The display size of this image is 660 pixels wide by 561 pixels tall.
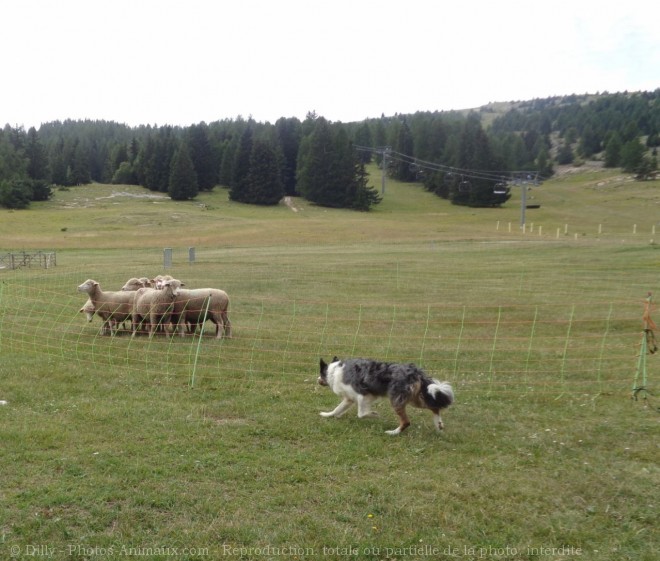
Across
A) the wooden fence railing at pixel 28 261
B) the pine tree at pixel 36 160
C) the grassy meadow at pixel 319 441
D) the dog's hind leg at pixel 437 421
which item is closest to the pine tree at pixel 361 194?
the pine tree at pixel 36 160

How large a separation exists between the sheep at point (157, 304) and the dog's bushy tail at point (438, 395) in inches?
310

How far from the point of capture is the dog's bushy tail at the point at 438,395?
26.6ft

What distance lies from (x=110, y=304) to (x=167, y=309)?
1909 millimetres

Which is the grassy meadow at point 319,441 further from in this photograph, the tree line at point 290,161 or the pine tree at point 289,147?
the pine tree at point 289,147

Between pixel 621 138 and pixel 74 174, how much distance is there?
119905 mm

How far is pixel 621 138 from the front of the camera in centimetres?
13825

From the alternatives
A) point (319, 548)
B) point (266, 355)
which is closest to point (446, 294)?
point (266, 355)

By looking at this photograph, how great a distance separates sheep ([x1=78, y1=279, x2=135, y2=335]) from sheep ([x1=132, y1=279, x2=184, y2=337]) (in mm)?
487

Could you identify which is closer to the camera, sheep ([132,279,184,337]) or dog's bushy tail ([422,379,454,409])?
dog's bushy tail ([422,379,454,409])

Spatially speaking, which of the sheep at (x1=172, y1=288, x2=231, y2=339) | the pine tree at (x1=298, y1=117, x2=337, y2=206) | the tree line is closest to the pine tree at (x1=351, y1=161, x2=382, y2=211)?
the tree line

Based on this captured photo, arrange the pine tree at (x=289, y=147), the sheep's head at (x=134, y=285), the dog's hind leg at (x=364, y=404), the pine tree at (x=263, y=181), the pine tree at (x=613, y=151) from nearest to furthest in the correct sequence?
the dog's hind leg at (x=364, y=404), the sheep's head at (x=134, y=285), the pine tree at (x=263, y=181), the pine tree at (x=289, y=147), the pine tree at (x=613, y=151)

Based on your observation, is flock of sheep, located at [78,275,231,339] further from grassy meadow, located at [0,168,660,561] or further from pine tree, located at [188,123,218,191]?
pine tree, located at [188,123,218,191]

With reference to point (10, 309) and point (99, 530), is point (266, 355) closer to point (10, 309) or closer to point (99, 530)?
point (99, 530)

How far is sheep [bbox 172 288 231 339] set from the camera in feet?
46.9
